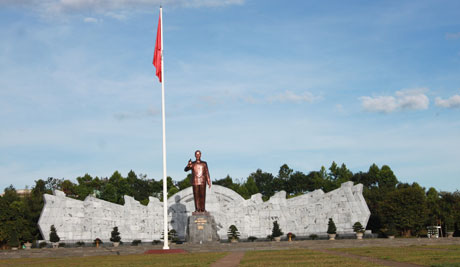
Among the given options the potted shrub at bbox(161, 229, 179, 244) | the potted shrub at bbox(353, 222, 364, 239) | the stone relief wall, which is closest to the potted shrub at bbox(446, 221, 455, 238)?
the stone relief wall

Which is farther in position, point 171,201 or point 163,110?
point 171,201

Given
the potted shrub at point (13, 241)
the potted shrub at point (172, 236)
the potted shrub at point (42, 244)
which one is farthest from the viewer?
the potted shrub at point (172, 236)

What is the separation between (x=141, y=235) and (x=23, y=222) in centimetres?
846

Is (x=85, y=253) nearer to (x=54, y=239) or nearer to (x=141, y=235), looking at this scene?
(x=54, y=239)

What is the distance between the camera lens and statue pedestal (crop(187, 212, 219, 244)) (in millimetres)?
27328

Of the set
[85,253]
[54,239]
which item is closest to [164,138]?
[85,253]

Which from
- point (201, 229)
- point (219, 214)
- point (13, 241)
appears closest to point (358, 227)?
point (201, 229)

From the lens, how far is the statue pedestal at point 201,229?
27.3m

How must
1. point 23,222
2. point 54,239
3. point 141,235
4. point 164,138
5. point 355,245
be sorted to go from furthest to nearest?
1. point 141,235
2. point 23,222
3. point 54,239
4. point 355,245
5. point 164,138

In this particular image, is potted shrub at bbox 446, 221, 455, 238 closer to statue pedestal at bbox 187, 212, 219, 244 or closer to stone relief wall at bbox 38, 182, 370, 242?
stone relief wall at bbox 38, 182, 370, 242

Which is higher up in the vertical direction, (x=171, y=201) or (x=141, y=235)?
(x=171, y=201)

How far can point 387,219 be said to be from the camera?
117 feet

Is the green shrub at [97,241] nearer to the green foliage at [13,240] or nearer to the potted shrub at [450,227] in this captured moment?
the green foliage at [13,240]

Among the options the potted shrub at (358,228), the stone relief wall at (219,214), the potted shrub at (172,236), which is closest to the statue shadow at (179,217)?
the stone relief wall at (219,214)
